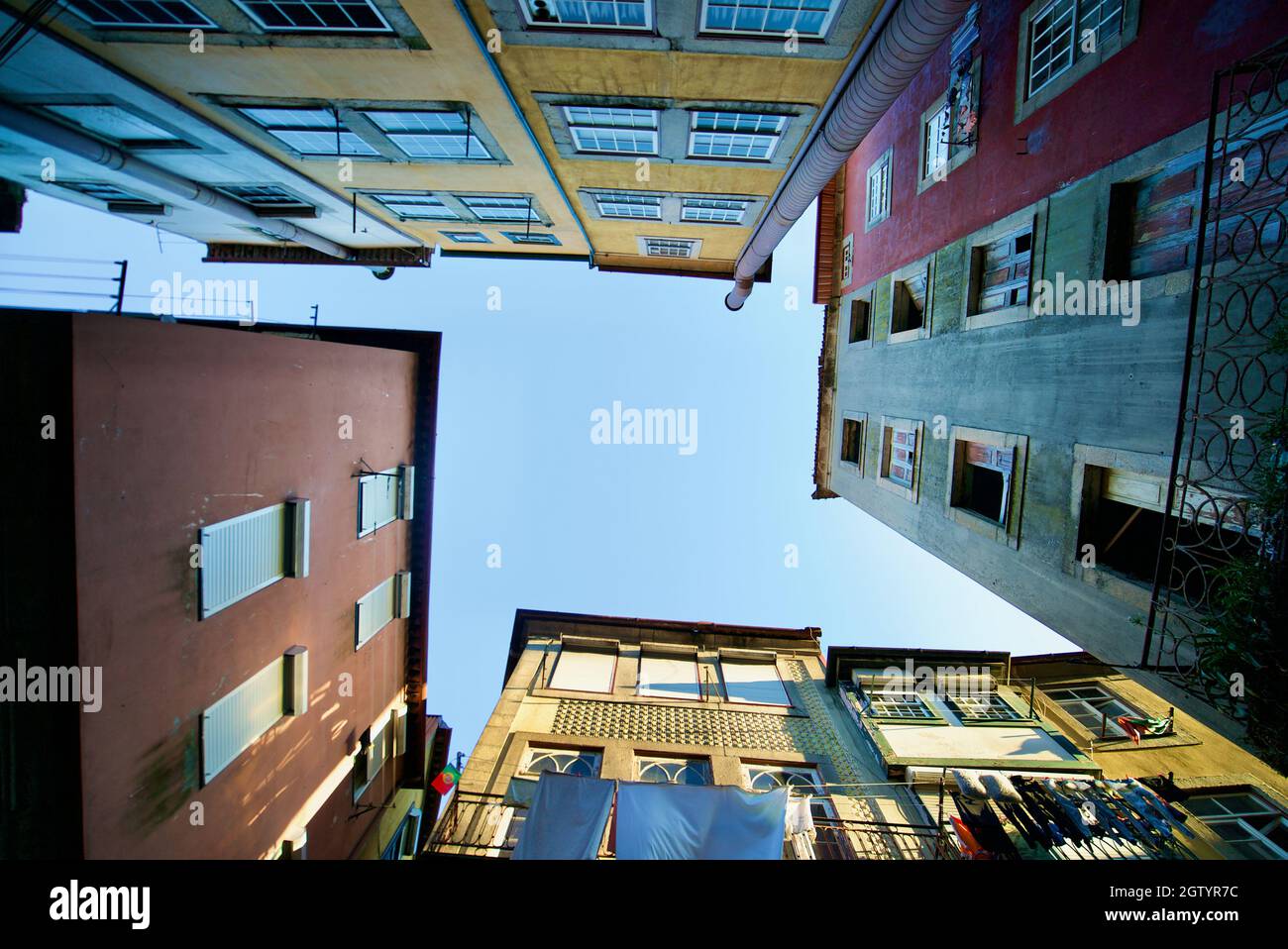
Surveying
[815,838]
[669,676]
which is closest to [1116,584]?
[815,838]

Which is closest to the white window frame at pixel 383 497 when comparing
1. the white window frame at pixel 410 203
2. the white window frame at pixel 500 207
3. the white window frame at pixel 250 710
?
the white window frame at pixel 250 710

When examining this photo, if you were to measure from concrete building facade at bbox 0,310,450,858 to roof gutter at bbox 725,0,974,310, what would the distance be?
11572 millimetres

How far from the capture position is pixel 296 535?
10.4 meters

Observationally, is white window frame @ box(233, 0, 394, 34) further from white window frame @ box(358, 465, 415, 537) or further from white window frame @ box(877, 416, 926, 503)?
white window frame @ box(877, 416, 926, 503)

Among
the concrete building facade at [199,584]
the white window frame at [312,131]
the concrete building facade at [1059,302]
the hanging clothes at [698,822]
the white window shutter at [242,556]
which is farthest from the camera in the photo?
the white window frame at [312,131]

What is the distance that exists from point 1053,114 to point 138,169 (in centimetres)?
1964

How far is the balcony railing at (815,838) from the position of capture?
10.6m

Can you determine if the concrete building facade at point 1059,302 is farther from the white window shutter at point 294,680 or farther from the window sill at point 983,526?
the white window shutter at point 294,680

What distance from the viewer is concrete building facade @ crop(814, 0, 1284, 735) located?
21.6 ft

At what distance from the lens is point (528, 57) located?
9.55 m

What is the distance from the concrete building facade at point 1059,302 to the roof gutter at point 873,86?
86.3 inches

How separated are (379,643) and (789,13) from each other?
17260 mm

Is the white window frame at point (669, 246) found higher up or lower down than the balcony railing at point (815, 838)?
higher up
